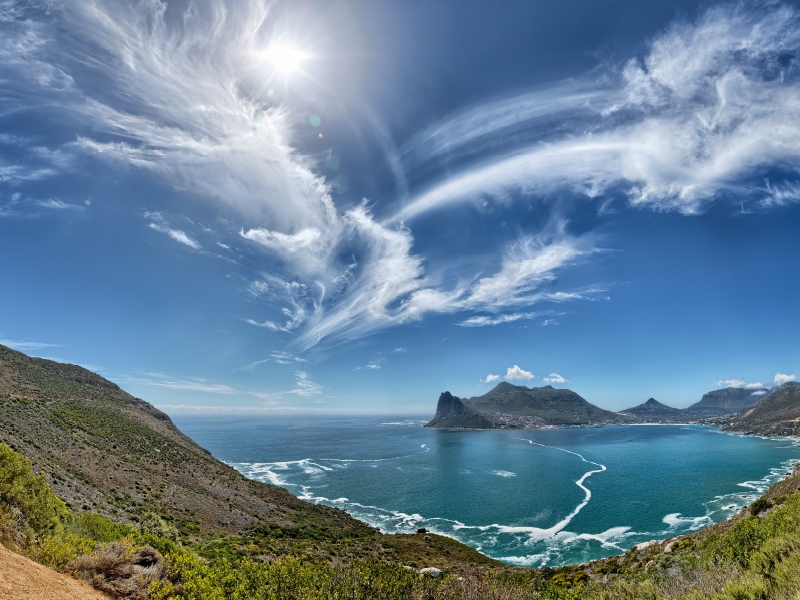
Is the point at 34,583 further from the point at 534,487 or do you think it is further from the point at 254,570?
the point at 534,487

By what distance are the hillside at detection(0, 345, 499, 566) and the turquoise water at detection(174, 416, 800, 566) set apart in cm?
1243

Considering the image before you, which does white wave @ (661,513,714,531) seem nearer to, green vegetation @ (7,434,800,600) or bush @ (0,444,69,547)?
green vegetation @ (7,434,800,600)

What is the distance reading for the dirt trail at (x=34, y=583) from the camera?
9.00 meters

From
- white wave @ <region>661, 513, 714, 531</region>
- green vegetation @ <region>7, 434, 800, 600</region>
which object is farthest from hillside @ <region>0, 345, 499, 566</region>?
white wave @ <region>661, 513, 714, 531</region>

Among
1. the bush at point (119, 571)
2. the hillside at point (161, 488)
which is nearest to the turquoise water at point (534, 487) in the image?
the hillside at point (161, 488)

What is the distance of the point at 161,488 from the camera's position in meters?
51.0

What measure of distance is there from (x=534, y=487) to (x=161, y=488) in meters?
82.1

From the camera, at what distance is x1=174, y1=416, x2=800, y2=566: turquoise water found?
57.3 metres

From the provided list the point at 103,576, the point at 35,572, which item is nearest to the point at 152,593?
the point at 103,576

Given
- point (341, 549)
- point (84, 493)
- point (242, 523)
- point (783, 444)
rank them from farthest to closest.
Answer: point (783, 444) → point (242, 523) → point (341, 549) → point (84, 493)

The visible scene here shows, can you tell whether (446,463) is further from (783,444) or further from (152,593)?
(783,444)

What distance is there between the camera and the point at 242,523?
1933 inches

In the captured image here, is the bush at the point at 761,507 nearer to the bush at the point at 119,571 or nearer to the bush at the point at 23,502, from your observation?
the bush at the point at 119,571

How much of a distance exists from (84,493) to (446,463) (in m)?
106
